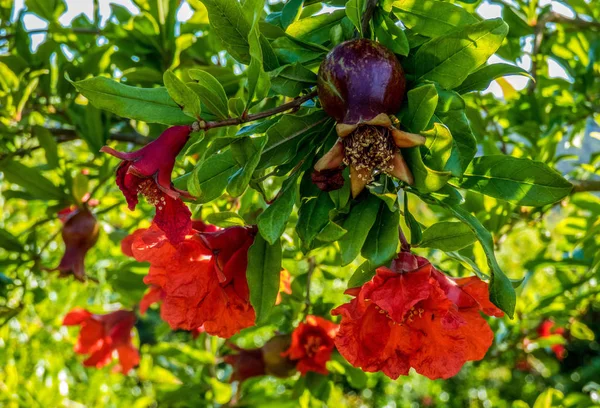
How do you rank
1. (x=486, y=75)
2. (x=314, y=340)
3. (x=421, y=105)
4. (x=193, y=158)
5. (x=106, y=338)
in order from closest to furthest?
(x=421, y=105)
(x=486, y=75)
(x=314, y=340)
(x=193, y=158)
(x=106, y=338)

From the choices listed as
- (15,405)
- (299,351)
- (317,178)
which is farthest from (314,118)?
(15,405)

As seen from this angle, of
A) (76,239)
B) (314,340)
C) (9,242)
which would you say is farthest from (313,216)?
(9,242)

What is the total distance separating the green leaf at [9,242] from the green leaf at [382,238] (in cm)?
100

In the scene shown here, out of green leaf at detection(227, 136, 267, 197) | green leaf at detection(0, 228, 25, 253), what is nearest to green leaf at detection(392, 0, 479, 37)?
green leaf at detection(227, 136, 267, 197)

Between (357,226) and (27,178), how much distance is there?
36.5 inches

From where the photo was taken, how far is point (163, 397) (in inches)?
65.9

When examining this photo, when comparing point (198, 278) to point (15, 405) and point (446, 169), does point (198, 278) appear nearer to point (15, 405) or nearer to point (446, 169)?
point (446, 169)

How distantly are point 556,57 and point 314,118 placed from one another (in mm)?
1102

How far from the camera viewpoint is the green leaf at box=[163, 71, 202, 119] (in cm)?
61

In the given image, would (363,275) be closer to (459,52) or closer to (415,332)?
(415,332)

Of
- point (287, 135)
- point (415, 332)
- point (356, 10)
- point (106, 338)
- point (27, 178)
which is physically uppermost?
point (356, 10)

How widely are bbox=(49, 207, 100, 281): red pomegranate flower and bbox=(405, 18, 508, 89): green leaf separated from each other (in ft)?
3.07

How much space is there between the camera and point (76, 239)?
1.38 m

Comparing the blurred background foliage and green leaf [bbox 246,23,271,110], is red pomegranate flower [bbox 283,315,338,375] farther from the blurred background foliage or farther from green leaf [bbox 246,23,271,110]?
green leaf [bbox 246,23,271,110]
